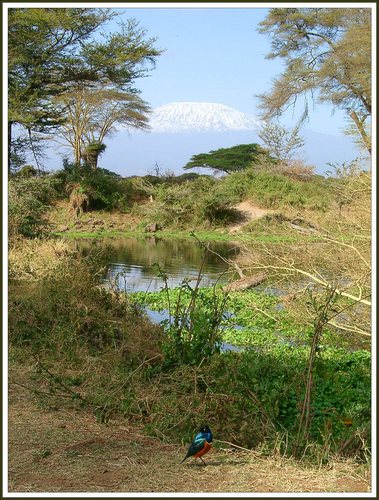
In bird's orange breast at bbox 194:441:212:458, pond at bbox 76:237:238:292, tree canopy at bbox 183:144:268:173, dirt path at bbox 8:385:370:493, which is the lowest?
dirt path at bbox 8:385:370:493

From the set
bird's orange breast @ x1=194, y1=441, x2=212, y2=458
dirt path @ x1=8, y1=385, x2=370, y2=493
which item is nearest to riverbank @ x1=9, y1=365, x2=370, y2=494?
dirt path @ x1=8, y1=385, x2=370, y2=493

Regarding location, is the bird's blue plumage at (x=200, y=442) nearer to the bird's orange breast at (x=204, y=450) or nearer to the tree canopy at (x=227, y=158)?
the bird's orange breast at (x=204, y=450)

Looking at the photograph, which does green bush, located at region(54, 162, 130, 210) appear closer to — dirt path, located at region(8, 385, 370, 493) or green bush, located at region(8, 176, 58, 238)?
green bush, located at region(8, 176, 58, 238)

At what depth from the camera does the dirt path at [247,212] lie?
2528 centimetres

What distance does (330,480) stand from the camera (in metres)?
3.80

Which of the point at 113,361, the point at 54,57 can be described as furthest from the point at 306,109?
the point at 113,361

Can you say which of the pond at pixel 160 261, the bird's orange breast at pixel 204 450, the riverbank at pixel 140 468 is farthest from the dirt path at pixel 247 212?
the bird's orange breast at pixel 204 450

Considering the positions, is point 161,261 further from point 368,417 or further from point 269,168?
point 269,168

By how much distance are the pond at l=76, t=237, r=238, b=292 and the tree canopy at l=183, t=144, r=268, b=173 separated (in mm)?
11766

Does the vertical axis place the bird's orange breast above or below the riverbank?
above

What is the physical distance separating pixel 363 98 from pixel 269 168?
9.60 meters

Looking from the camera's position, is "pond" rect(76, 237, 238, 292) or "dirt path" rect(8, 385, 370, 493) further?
"pond" rect(76, 237, 238, 292)

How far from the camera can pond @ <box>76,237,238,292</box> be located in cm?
1370

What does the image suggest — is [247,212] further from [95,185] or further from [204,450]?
[204,450]
